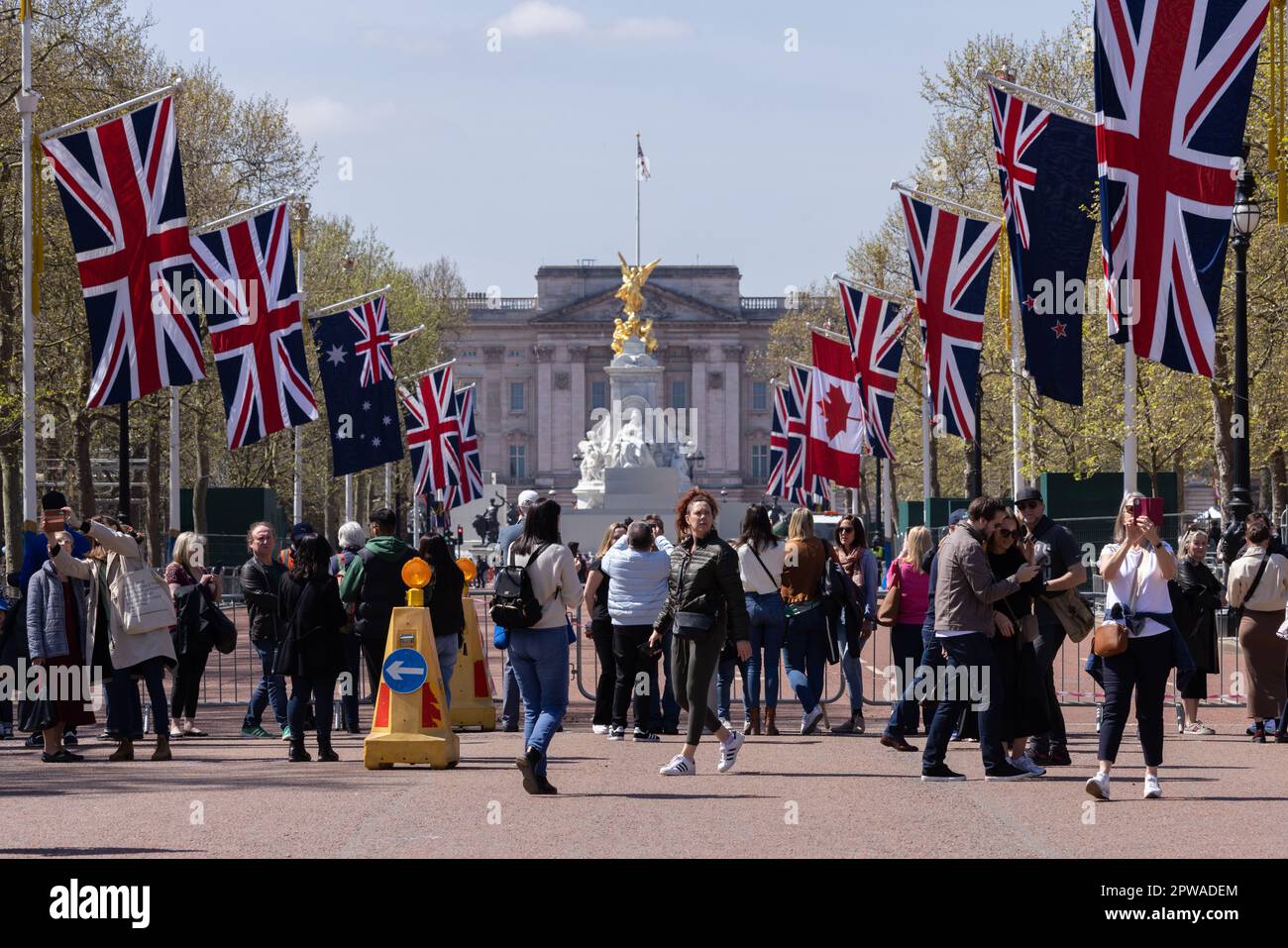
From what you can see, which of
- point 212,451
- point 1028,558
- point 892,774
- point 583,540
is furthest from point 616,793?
point 583,540

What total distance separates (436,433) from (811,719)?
29305 millimetres

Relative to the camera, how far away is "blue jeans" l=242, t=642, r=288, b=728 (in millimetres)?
15812

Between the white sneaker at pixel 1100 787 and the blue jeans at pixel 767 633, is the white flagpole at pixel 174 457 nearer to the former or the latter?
the blue jeans at pixel 767 633

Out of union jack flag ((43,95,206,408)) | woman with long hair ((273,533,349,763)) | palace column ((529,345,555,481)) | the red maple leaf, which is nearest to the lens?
woman with long hair ((273,533,349,763))

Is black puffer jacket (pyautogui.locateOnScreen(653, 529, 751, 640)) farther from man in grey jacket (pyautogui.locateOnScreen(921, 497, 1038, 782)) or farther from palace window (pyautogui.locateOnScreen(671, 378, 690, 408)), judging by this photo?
palace window (pyautogui.locateOnScreen(671, 378, 690, 408))

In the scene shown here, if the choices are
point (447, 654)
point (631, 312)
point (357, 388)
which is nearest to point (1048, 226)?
point (447, 654)

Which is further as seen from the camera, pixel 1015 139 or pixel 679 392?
pixel 679 392

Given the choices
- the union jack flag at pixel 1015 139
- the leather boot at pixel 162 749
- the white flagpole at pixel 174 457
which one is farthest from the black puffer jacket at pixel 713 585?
the white flagpole at pixel 174 457

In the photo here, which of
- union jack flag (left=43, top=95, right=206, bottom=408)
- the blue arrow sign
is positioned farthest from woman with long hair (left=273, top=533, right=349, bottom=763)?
union jack flag (left=43, top=95, right=206, bottom=408)

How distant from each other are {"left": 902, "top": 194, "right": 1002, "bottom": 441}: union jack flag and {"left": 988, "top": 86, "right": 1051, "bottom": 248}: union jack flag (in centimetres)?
418

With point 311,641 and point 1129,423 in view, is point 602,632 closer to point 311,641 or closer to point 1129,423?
point 311,641

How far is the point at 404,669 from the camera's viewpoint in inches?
541

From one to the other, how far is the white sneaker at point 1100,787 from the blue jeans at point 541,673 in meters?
2.98

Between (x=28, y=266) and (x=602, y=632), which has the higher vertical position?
(x=28, y=266)
